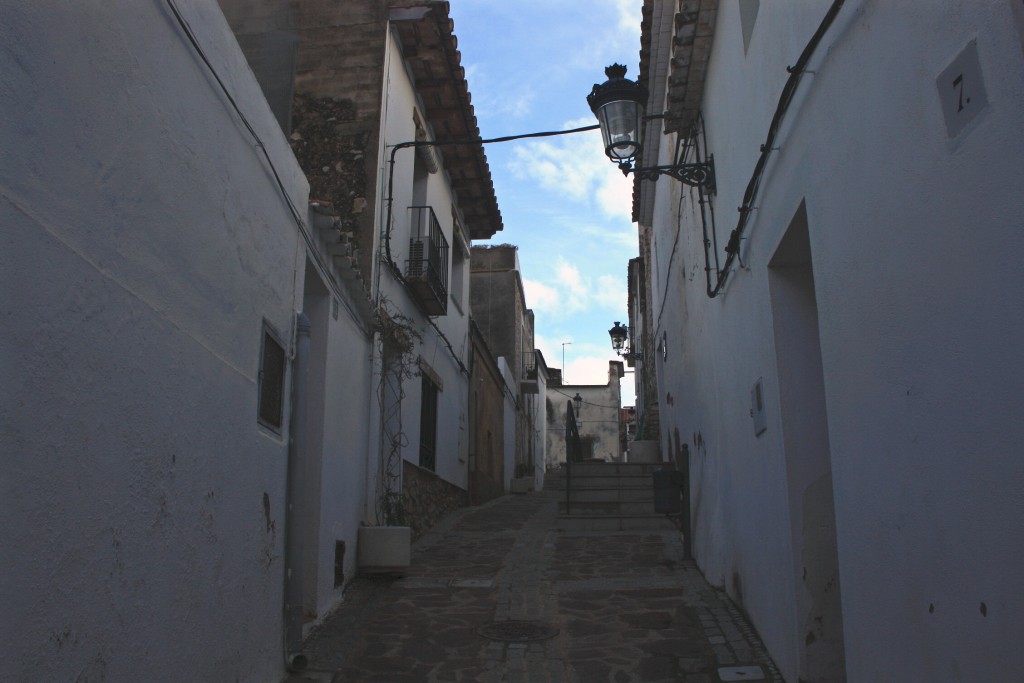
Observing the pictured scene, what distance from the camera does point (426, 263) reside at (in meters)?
10.7

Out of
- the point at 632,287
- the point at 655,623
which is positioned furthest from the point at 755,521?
the point at 632,287

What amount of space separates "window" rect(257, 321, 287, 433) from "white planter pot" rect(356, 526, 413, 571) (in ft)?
9.53

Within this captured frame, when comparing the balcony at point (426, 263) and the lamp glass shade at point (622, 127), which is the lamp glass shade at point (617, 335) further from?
the lamp glass shade at point (622, 127)

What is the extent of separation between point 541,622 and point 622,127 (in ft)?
12.5

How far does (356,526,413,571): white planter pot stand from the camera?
7914mm

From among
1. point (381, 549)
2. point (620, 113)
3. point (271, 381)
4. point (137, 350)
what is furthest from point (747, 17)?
point (381, 549)

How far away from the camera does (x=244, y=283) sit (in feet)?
15.2

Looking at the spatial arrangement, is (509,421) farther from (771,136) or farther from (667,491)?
(771,136)

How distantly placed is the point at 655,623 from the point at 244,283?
3.97 meters

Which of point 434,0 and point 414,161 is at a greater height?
point 434,0

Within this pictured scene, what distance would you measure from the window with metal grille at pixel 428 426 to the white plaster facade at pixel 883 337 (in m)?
5.81

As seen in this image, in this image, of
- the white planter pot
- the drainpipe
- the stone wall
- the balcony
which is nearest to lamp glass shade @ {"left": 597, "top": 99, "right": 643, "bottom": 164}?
the drainpipe

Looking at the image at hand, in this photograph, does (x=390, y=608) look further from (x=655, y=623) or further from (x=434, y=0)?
(x=434, y=0)

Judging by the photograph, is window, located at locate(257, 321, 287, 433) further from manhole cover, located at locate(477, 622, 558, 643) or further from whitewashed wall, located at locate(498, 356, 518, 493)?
whitewashed wall, located at locate(498, 356, 518, 493)
